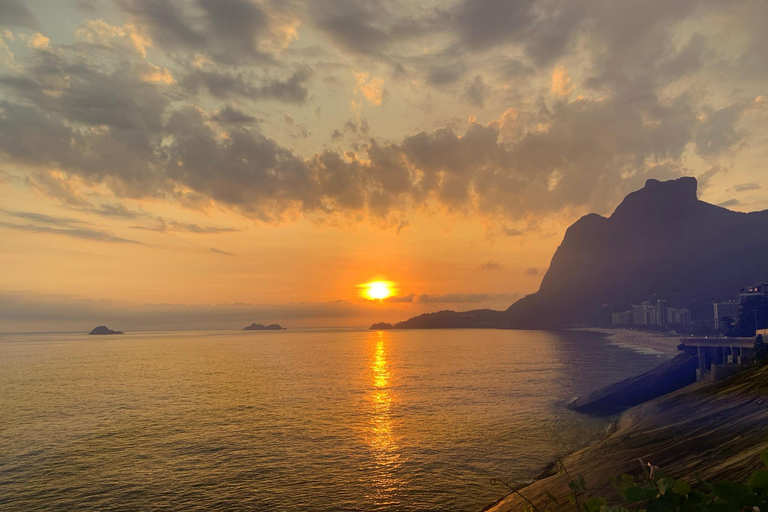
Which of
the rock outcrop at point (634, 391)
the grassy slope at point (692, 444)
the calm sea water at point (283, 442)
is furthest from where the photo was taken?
the rock outcrop at point (634, 391)

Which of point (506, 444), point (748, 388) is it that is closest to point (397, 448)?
point (506, 444)

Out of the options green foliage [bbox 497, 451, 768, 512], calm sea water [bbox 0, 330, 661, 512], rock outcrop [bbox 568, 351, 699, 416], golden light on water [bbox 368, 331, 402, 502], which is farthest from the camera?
rock outcrop [bbox 568, 351, 699, 416]

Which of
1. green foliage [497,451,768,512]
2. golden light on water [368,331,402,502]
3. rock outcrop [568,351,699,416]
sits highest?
green foliage [497,451,768,512]

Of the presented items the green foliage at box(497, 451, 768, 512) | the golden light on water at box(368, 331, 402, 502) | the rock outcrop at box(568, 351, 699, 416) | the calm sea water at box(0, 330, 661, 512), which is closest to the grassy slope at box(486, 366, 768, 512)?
the calm sea water at box(0, 330, 661, 512)

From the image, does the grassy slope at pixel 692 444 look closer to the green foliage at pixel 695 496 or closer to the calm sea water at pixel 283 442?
the calm sea water at pixel 283 442

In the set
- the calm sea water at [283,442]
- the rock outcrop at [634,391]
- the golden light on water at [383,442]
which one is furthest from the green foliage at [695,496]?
the rock outcrop at [634,391]

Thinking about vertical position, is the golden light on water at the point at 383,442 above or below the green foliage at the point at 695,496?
below

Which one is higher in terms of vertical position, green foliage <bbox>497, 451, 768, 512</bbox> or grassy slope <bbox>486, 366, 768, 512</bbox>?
green foliage <bbox>497, 451, 768, 512</bbox>

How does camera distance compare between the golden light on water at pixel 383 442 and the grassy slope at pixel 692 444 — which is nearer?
the grassy slope at pixel 692 444

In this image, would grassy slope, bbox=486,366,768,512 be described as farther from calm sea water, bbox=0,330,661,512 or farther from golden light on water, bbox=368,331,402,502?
golden light on water, bbox=368,331,402,502

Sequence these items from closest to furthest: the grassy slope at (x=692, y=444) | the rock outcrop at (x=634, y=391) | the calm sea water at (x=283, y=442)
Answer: the grassy slope at (x=692, y=444), the calm sea water at (x=283, y=442), the rock outcrop at (x=634, y=391)

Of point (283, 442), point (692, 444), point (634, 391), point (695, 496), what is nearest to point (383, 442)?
point (283, 442)

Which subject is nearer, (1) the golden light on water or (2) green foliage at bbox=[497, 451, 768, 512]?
(2) green foliage at bbox=[497, 451, 768, 512]

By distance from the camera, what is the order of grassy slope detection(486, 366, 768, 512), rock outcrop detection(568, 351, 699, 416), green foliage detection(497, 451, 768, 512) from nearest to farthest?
green foliage detection(497, 451, 768, 512) < grassy slope detection(486, 366, 768, 512) < rock outcrop detection(568, 351, 699, 416)
